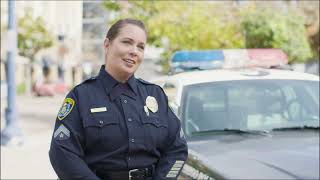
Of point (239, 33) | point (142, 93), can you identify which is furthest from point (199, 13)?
point (142, 93)

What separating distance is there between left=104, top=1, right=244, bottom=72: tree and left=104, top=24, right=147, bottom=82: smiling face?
18513 mm

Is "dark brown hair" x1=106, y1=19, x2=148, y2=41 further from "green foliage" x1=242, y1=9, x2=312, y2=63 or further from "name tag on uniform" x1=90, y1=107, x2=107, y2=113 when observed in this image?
"green foliage" x1=242, y1=9, x2=312, y2=63

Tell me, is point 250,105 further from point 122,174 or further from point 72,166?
point 72,166

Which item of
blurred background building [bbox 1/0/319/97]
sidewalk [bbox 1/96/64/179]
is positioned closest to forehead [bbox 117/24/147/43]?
sidewalk [bbox 1/96/64/179]

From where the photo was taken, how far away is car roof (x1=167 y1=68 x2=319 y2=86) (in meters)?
5.40

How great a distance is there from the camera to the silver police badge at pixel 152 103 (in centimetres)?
310

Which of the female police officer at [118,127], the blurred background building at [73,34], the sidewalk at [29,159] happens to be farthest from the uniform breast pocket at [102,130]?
the blurred background building at [73,34]

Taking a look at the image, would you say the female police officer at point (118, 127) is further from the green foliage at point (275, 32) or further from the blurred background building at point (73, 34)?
the green foliage at point (275, 32)

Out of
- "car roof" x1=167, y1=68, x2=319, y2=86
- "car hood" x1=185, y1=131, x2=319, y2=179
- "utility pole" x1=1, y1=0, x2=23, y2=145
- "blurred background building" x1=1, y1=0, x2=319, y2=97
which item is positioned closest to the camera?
"car hood" x1=185, y1=131, x2=319, y2=179

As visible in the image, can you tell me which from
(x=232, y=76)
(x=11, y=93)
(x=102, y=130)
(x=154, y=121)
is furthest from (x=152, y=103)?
(x=11, y=93)

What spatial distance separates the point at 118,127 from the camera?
9.73 feet

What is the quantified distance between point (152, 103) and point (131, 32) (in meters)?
0.35

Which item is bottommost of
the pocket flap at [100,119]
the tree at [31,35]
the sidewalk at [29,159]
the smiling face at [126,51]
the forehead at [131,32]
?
the tree at [31,35]

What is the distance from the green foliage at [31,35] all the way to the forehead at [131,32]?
45.9 metres
